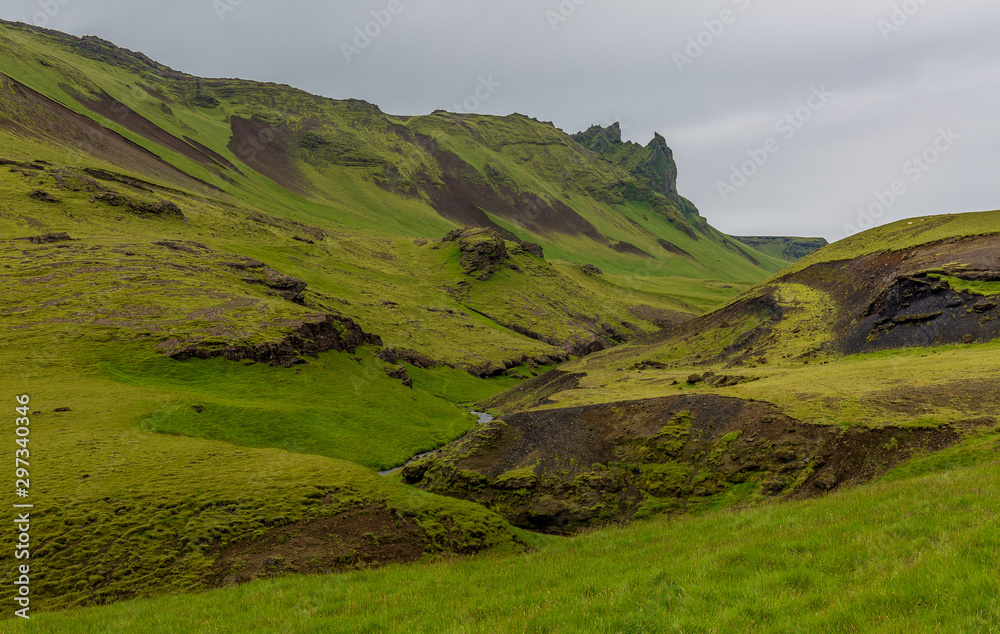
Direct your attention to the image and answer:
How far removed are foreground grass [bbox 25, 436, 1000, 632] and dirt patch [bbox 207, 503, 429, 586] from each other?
336 cm

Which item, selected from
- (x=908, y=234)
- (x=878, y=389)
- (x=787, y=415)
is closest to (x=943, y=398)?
(x=878, y=389)

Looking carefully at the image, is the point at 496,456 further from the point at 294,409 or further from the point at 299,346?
the point at 299,346

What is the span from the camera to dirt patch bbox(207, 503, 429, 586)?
69.0 feet

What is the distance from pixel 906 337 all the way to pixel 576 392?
32.6m

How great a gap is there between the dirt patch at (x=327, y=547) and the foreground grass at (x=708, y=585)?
336cm

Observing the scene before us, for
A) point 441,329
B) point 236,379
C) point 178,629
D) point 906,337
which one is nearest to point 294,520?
point 178,629

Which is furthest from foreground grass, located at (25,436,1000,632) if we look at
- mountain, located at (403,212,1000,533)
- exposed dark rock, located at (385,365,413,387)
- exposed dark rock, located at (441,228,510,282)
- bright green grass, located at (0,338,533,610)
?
exposed dark rock, located at (441,228,510,282)

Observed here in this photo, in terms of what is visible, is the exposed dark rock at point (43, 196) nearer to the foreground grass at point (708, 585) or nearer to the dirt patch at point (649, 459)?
the dirt patch at point (649, 459)

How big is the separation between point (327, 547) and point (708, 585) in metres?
18.6

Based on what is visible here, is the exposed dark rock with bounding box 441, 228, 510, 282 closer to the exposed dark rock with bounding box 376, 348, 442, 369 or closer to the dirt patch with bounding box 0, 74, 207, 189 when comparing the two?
the exposed dark rock with bounding box 376, 348, 442, 369

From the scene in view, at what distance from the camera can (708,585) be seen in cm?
961

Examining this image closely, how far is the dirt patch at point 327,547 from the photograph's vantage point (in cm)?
2103

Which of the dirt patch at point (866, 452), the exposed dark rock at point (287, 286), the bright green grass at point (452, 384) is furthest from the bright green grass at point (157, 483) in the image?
the exposed dark rock at point (287, 286)

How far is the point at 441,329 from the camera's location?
5000 inches
